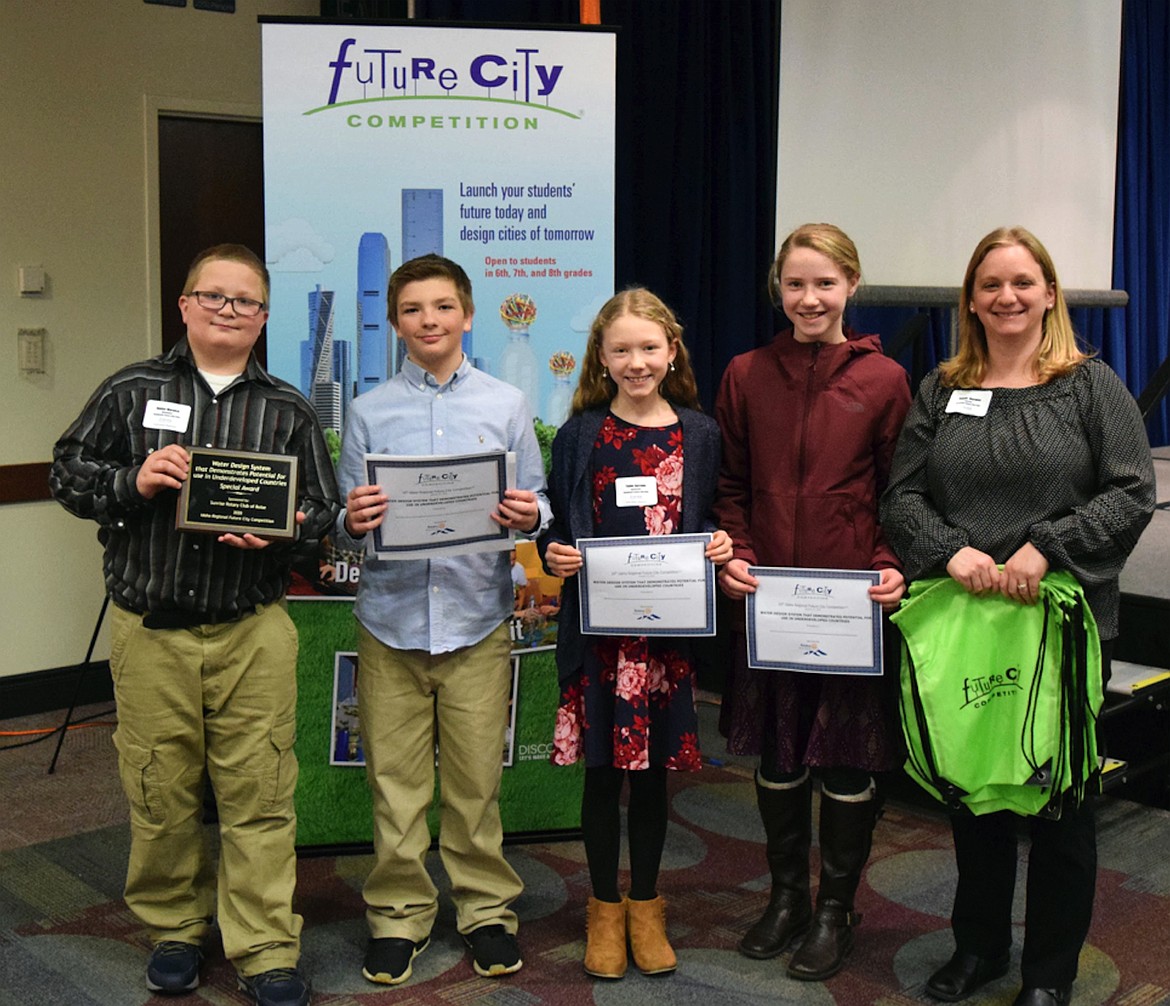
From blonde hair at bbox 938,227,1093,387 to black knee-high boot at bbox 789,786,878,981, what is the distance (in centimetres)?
86

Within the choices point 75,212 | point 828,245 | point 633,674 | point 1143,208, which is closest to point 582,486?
point 633,674

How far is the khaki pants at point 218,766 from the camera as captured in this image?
8.14 ft

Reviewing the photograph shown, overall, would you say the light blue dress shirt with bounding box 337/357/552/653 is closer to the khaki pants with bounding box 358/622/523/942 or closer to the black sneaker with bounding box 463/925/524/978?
the khaki pants with bounding box 358/622/523/942

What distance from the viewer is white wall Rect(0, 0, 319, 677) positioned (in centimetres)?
461

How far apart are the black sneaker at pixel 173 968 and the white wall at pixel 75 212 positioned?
2503 mm

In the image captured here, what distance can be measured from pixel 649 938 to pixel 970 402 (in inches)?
49.6

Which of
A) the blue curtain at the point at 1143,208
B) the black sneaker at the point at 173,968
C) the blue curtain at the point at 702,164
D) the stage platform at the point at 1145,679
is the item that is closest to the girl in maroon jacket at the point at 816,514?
the black sneaker at the point at 173,968

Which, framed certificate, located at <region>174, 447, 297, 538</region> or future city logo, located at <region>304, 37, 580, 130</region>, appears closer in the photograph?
framed certificate, located at <region>174, 447, 297, 538</region>

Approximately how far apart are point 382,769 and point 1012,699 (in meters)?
1.25

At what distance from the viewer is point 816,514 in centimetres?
257

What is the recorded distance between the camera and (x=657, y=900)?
2.74 metres

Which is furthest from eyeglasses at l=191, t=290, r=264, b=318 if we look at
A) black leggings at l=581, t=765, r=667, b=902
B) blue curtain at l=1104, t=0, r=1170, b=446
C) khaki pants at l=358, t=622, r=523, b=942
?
blue curtain at l=1104, t=0, r=1170, b=446

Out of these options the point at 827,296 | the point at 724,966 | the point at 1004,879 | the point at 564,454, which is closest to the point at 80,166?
the point at 564,454

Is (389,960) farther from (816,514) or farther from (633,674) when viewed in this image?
(816,514)
